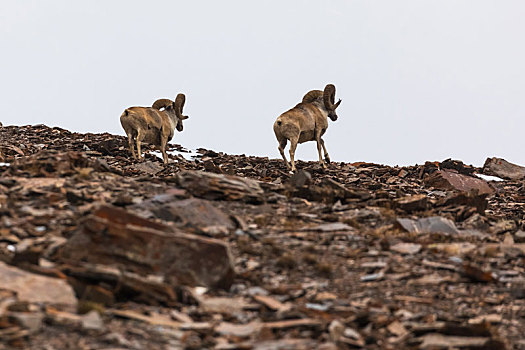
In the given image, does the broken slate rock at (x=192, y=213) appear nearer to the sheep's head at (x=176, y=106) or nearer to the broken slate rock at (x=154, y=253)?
the broken slate rock at (x=154, y=253)

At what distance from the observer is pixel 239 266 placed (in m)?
8.62

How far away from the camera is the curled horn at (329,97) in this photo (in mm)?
23734

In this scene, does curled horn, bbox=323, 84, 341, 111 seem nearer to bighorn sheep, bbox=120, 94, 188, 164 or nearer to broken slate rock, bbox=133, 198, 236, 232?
bighorn sheep, bbox=120, 94, 188, 164

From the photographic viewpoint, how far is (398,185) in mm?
22172

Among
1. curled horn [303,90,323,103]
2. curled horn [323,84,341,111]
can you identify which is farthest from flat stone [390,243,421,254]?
curled horn [303,90,323,103]

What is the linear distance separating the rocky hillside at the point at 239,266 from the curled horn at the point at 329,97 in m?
10.5

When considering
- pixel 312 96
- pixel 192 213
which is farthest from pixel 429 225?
pixel 312 96

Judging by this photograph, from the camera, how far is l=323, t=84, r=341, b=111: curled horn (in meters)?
23.7

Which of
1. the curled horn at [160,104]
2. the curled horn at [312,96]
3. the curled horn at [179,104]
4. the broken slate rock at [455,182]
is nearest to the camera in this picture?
the broken slate rock at [455,182]

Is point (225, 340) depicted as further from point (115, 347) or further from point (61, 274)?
point (61, 274)

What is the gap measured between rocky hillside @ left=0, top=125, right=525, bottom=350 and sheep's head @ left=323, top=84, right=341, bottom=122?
10.5 meters

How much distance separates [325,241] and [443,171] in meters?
15.9

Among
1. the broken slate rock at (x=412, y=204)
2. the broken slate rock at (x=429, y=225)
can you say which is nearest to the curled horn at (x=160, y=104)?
the broken slate rock at (x=412, y=204)

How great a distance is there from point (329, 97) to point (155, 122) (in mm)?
6551
